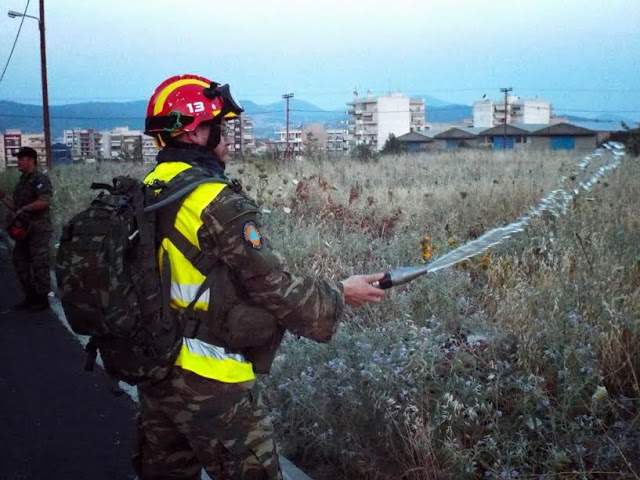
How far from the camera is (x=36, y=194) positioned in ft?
28.4

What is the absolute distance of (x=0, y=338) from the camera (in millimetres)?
7355

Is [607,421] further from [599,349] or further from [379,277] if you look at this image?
[379,277]

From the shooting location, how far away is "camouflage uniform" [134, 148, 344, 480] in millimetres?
2377

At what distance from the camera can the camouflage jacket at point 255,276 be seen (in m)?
2.36

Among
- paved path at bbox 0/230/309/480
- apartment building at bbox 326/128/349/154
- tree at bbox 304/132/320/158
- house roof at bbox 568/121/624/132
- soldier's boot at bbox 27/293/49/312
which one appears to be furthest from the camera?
apartment building at bbox 326/128/349/154

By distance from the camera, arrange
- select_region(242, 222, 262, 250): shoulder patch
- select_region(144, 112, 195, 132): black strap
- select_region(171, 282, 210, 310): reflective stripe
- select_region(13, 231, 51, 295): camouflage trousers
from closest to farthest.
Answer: select_region(242, 222, 262, 250): shoulder patch < select_region(171, 282, 210, 310): reflective stripe < select_region(144, 112, 195, 132): black strap < select_region(13, 231, 51, 295): camouflage trousers

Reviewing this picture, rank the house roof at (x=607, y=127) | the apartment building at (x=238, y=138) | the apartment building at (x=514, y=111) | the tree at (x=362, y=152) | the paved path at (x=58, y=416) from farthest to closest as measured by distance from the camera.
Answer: the apartment building at (x=514, y=111) → the tree at (x=362, y=152) → the house roof at (x=607, y=127) → the paved path at (x=58, y=416) → the apartment building at (x=238, y=138)

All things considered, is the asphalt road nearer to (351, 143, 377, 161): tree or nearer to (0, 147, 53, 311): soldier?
(0, 147, 53, 311): soldier

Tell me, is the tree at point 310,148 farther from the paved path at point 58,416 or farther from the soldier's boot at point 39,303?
the paved path at point 58,416

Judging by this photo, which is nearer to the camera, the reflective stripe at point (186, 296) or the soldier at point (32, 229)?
the reflective stripe at point (186, 296)

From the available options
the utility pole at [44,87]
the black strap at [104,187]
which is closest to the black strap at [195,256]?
the black strap at [104,187]

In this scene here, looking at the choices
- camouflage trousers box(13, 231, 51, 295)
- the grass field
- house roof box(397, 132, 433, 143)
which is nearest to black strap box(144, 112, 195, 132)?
the grass field

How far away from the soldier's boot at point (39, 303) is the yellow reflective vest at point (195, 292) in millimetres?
6824

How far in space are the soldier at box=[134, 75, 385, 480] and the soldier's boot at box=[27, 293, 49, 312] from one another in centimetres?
663
